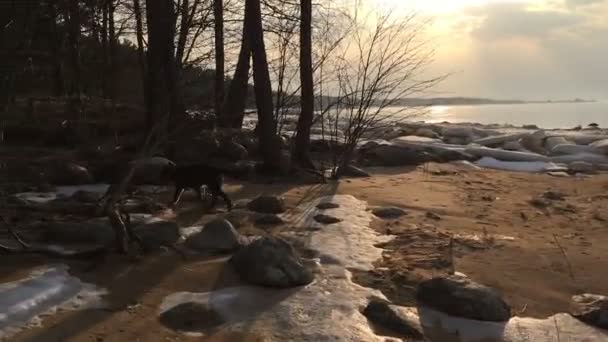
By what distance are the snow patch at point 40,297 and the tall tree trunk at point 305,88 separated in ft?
21.8

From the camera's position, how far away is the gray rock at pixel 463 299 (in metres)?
3.86

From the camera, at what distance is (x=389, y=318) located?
3.78 meters

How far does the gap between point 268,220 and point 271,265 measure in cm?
197

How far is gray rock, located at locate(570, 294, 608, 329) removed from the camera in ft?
12.6

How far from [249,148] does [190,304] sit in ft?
29.2

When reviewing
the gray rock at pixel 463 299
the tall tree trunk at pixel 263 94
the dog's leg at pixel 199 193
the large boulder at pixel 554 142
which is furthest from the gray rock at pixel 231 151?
the large boulder at pixel 554 142

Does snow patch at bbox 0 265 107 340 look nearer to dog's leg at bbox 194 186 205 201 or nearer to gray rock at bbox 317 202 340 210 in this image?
dog's leg at bbox 194 186 205 201

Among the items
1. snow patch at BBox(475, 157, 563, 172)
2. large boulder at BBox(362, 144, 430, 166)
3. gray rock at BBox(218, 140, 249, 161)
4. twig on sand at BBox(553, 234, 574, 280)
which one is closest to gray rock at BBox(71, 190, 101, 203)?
gray rock at BBox(218, 140, 249, 161)

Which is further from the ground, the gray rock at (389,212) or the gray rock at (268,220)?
the gray rock at (268,220)

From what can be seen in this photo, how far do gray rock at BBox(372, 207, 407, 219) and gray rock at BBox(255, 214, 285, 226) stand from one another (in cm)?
131

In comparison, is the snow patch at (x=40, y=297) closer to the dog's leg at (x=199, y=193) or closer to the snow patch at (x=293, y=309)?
the snow patch at (x=293, y=309)

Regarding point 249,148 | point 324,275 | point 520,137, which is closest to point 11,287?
point 324,275

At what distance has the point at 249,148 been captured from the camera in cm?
1262

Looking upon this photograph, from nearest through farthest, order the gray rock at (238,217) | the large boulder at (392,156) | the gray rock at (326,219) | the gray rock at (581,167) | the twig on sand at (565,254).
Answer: the twig on sand at (565,254) → the gray rock at (238,217) → the gray rock at (326,219) → the large boulder at (392,156) → the gray rock at (581,167)
